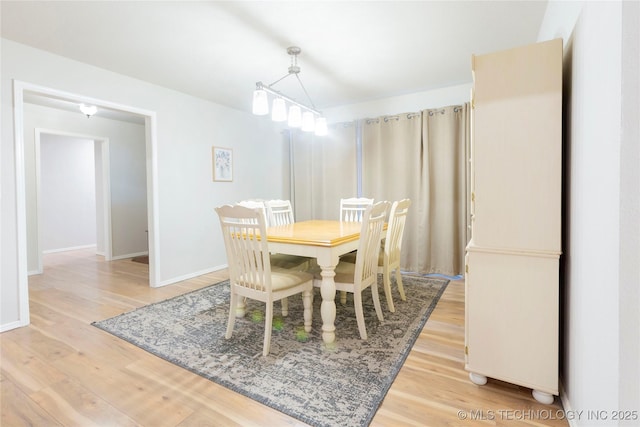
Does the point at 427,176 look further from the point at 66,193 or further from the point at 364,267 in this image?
the point at 66,193

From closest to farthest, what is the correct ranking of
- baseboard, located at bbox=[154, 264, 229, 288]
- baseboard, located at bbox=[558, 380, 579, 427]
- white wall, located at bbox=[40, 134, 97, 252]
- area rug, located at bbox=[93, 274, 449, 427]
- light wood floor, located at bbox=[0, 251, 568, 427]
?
baseboard, located at bbox=[558, 380, 579, 427], light wood floor, located at bbox=[0, 251, 568, 427], area rug, located at bbox=[93, 274, 449, 427], baseboard, located at bbox=[154, 264, 229, 288], white wall, located at bbox=[40, 134, 97, 252]

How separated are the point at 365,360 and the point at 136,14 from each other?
2.80 m

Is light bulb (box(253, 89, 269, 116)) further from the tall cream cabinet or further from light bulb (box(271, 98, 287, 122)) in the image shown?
the tall cream cabinet

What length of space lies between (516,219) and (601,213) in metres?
0.45

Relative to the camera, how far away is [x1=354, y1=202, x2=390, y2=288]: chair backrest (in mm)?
2053

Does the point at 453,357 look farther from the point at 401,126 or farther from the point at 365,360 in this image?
the point at 401,126

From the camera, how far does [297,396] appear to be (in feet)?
5.05

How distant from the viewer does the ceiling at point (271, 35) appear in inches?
80.8

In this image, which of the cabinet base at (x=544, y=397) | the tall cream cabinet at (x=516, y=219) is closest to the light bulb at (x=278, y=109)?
the tall cream cabinet at (x=516, y=219)

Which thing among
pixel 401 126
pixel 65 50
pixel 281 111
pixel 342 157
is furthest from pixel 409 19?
pixel 65 50

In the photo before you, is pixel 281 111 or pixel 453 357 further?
pixel 281 111

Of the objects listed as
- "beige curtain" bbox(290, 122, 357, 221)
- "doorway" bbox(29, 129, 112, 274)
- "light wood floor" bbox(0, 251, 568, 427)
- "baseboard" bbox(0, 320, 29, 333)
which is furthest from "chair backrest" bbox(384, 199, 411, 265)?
"doorway" bbox(29, 129, 112, 274)

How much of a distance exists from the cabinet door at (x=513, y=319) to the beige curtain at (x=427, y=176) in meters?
2.21

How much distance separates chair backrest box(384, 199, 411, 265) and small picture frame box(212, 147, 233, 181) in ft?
8.81
